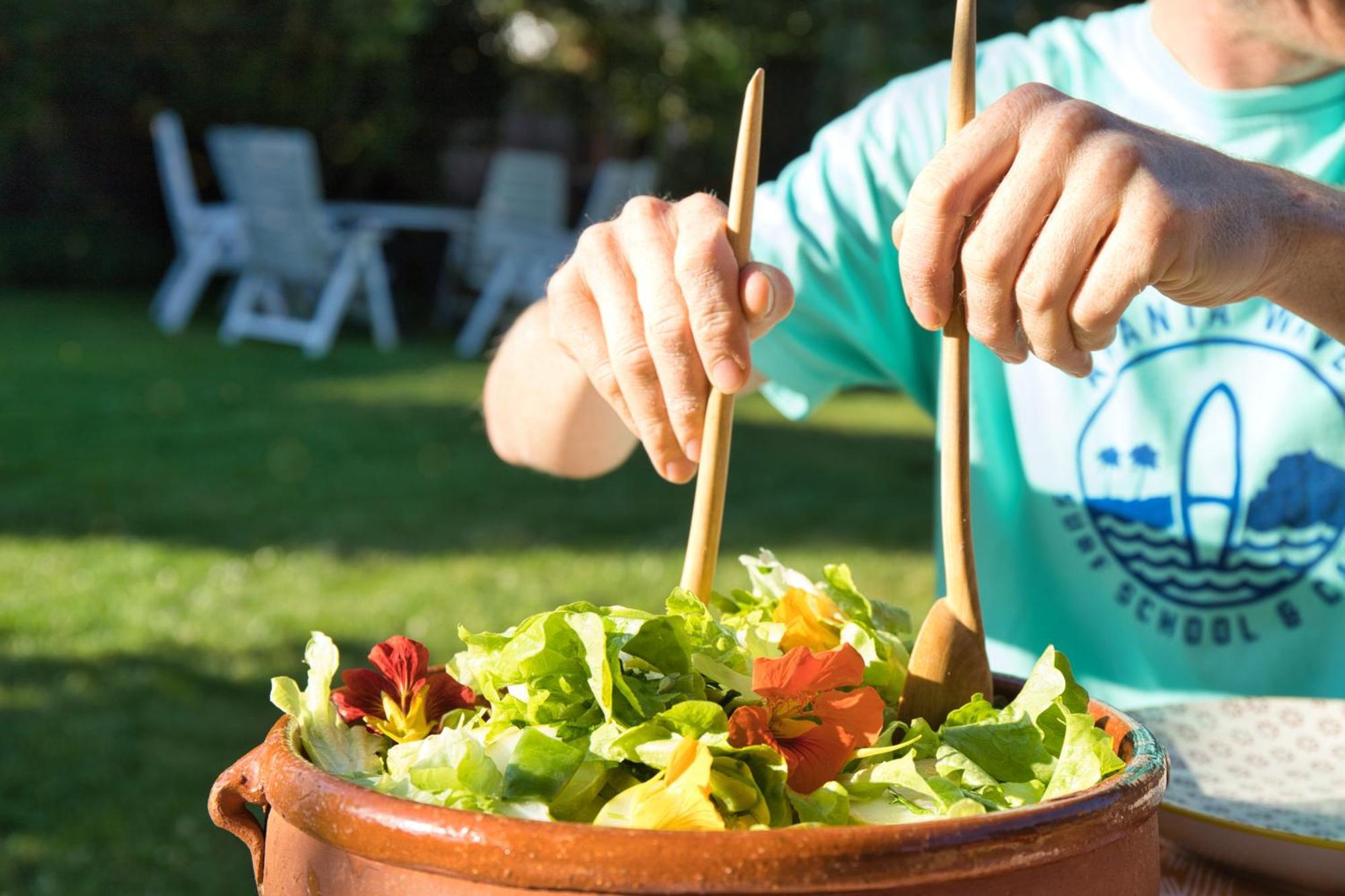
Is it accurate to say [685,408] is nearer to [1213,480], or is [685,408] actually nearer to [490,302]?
[1213,480]

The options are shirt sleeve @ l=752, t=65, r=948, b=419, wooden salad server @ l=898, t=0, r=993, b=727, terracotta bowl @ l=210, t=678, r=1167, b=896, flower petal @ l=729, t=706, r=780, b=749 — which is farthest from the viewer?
shirt sleeve @ l=752, t=65, r=948, b=419

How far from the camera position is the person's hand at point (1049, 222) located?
79 centimetres

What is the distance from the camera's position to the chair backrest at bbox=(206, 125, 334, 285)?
27.8ft

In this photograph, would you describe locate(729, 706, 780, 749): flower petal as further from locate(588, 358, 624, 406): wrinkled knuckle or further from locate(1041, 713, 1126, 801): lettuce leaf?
locate(588, 358, 624, 406): wrinkled knuckle

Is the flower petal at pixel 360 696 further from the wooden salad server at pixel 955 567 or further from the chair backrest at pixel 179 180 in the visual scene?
the chair backrest at pixel 179 180

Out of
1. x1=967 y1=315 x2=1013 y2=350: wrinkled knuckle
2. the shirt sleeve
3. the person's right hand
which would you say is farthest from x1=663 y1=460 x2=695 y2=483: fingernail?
the shirt sleeve


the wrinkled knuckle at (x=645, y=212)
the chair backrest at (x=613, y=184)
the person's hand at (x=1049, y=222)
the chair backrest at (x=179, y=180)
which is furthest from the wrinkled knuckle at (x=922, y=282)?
the chair backrest at (x=179, y=180)

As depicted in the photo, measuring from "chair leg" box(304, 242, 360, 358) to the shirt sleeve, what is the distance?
7071 mm

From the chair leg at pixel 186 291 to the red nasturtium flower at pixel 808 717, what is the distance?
29.2 feet

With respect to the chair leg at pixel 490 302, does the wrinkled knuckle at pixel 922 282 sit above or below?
above

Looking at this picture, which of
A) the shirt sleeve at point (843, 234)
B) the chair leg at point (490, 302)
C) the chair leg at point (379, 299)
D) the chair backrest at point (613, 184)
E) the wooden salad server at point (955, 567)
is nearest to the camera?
the wooden salad server at point (955, 567)

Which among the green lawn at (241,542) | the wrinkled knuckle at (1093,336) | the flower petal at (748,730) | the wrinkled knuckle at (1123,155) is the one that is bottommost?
the green lawn at (241,542)

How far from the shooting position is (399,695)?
0.75 metres

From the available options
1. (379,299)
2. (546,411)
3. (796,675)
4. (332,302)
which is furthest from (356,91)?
(796,675)
